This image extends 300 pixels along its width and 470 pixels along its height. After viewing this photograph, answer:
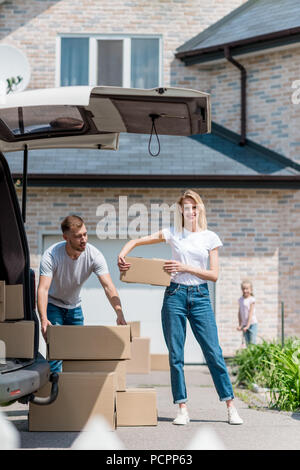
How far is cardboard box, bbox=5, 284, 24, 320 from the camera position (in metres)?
5.70

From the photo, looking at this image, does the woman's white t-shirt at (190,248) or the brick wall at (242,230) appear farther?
the brick wall at (242,230)

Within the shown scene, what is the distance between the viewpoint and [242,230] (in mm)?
13375

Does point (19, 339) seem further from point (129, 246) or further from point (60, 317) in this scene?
point (129, 246)

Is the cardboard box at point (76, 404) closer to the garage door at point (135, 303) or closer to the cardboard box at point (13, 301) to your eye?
the cardboard box at point (13, 301)

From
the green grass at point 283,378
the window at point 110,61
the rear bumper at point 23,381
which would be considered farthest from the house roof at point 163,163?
the rear bumper at point 23,381

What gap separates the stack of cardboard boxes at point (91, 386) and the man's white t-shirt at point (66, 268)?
0.49 metres

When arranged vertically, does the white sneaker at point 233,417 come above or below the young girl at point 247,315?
below

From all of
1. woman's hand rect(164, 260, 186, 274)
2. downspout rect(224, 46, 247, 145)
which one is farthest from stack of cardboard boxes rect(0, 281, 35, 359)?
downspout rect(224, 46, 247, 145)

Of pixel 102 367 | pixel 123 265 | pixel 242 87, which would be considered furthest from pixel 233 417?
pixel 242 87

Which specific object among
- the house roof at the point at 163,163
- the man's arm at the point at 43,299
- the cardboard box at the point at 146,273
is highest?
the house roof at the point at 163,163

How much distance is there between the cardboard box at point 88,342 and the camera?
19.8ft

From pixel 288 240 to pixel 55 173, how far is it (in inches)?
171

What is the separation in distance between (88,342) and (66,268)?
684 mm
